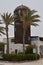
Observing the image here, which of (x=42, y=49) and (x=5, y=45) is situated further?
(x=42, y=49)

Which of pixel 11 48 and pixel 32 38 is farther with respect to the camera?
pixel 32 38

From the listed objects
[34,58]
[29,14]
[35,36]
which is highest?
[29,14]

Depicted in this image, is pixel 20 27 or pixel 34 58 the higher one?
pixel 20 27

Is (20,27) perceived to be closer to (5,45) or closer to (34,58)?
(5,45)

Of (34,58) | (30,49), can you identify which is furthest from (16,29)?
(34,58)

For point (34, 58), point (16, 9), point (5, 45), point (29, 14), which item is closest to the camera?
point (34, 58)

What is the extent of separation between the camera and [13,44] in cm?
5456

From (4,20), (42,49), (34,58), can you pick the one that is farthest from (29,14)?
(42,49)

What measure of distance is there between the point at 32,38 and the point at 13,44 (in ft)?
20.4

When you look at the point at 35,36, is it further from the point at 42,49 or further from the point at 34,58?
the point at 34,58

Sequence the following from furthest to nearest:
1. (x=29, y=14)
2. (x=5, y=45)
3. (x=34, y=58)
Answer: (x=5, y=45)
(x=29, y=14)
(x=34, y=58)

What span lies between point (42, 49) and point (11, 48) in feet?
33.2

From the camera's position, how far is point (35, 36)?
5944 centimetres

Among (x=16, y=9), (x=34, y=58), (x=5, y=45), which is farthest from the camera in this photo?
(x=16, y=9)
